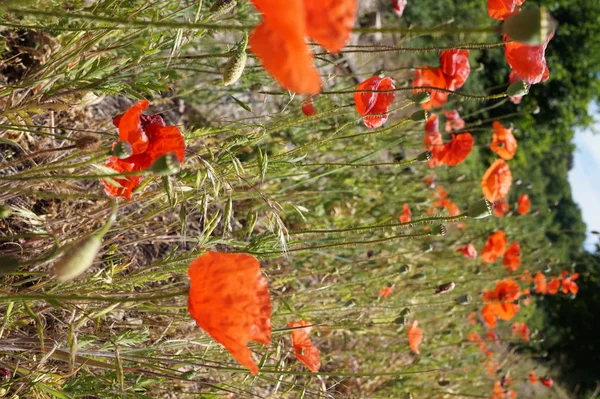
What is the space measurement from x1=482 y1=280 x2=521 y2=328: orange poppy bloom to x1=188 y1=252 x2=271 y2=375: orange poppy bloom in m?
2.47

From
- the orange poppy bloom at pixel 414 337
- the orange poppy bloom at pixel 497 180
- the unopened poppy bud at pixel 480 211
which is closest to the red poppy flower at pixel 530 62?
the unopened poppy bud at pixel 480 211

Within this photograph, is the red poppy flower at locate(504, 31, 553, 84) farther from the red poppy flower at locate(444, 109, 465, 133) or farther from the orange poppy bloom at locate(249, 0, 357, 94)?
the red poppy flower at locate(444, 109, 465, 133)

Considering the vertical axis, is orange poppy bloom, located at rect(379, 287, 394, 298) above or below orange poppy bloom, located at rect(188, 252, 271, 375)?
below

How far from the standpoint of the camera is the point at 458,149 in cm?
255

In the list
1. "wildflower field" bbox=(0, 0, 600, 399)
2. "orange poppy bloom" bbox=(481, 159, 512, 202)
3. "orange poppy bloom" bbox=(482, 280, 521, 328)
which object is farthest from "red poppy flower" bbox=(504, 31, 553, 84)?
"orange poppy bloom" bbox=(482, 280, 521, 328)

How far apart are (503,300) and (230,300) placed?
256 centimetres

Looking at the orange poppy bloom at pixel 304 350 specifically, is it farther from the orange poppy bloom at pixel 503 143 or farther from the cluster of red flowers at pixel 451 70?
the orange poppy bloom at pixel 503 143

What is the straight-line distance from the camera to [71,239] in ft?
4.76

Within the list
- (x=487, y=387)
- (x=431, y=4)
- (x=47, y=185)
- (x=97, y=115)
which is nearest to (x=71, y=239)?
(x=47, y=185)

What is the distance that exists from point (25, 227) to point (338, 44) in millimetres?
1241

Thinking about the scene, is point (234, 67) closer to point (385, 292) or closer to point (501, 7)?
point (501, 7)

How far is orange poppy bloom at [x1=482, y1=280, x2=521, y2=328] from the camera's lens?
3.18 meters

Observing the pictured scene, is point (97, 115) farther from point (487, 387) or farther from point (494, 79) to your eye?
point (494, 79)

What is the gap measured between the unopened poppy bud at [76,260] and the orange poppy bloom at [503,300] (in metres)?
2.75
